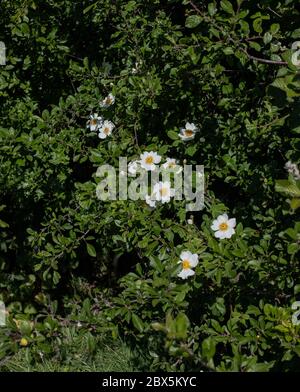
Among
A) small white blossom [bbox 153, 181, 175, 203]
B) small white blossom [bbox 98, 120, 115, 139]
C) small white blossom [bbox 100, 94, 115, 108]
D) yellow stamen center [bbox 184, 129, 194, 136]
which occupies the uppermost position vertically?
small white blossom [bbox 100, 94, 115, 108]

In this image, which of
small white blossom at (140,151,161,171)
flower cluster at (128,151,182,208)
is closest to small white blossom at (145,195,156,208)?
flower cluster at (128,151,182,208)

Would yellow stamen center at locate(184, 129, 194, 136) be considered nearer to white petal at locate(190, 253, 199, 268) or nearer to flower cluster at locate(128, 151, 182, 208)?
flower cluster at locate(128, 151, 182, 208)

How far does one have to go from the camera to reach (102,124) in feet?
8.16

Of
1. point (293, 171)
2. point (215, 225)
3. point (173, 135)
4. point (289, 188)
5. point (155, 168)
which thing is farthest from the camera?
point (173, 135)

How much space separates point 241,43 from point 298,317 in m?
0.98

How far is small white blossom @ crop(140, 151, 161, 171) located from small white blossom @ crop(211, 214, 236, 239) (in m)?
0.32

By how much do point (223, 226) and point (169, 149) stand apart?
545 millimetres

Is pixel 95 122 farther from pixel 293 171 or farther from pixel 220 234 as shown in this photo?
pixel 293 171

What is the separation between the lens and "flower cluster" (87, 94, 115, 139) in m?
2.45

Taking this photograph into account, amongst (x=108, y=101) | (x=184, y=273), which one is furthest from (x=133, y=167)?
(x=184, y=273)

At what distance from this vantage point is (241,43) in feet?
7.07
